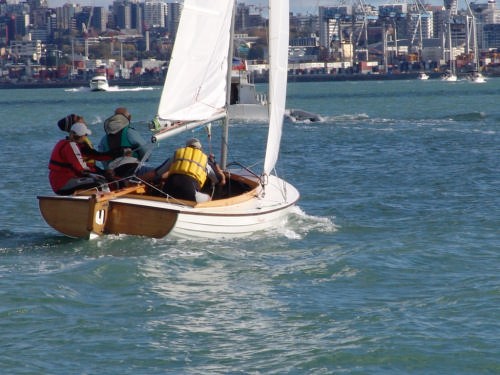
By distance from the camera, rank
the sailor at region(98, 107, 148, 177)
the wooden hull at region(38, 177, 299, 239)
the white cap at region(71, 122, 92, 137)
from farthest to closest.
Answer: the sailor at region(98, 107, 148, 177) < the white cap at region(71, 122, 92, 137) < the wooden hull at region(38, 177, 299, 239)

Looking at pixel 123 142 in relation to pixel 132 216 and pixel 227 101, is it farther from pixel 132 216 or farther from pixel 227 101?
pixel 227 101

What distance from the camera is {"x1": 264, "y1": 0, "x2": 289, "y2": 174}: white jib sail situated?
15859 millimetres

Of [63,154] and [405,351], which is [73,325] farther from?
[63,154]

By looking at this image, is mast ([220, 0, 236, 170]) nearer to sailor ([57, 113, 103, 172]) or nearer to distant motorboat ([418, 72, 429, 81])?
sailor ([57, 113, 103, 172])

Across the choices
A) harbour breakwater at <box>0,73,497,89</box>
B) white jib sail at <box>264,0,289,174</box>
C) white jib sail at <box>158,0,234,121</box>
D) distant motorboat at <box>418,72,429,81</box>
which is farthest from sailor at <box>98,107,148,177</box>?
distant motorboat at <box>418,72,429,81</box>

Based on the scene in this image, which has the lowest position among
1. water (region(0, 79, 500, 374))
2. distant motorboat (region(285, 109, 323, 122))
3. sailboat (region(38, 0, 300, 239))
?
water (region(0, 79, 500, 374))

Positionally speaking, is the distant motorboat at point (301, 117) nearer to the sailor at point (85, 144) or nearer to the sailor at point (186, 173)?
the sailor at point (85, 144)

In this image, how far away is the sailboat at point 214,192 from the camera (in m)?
13.6

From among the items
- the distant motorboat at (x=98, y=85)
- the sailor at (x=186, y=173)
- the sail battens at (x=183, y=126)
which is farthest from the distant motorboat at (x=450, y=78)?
the sailor at (x=186, y=173)

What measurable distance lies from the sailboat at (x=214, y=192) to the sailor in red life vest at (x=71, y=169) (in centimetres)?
24

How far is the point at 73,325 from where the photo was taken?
10.6 meters

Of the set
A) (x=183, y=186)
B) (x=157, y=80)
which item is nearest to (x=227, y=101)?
(x=183, y=186)

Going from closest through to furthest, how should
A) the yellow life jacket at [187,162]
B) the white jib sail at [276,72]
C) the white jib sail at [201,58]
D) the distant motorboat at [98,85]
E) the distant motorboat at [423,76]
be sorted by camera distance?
the yellow life jacket at [187,162]
the white jib sail at [276,72]
the white jib sail at [201,58]
the distant motorboat at [98,85]
the distant motorboat at [423,76]

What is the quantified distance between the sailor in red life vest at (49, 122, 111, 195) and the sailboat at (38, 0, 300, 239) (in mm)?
236
